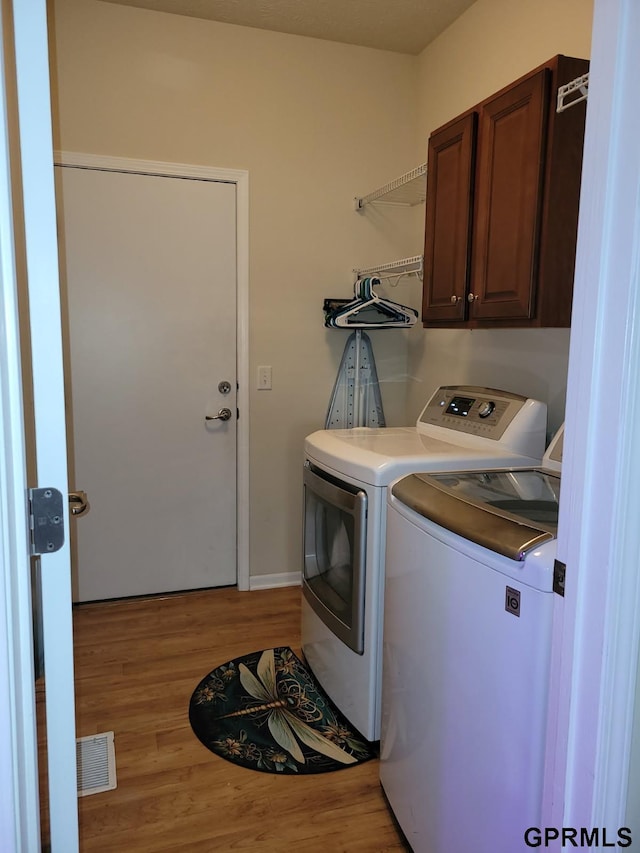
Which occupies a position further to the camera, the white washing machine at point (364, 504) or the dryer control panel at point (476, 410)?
the dryer control panel at point (476, 410)

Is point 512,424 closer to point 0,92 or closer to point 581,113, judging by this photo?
point 581,113

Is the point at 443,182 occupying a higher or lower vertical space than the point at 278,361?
higher

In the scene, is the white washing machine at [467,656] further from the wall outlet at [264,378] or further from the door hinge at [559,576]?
the wall outlet at [264,378]

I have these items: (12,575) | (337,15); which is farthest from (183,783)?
(337,15)

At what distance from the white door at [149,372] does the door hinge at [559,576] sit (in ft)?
7.56

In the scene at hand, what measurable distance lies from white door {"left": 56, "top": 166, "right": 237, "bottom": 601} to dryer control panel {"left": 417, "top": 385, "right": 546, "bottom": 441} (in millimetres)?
1125

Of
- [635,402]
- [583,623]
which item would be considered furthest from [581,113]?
[583,623]

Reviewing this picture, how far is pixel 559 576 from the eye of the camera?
96cm

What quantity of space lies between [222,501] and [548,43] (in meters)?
2.41

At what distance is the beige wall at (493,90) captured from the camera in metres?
2.13

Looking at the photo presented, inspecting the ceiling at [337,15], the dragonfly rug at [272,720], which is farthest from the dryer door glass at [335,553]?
the ceiling at [337,15]

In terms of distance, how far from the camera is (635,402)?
2.71ft

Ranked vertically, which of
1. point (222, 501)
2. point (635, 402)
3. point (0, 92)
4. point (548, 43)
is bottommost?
point (222, 501)

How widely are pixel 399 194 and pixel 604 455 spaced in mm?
2512
